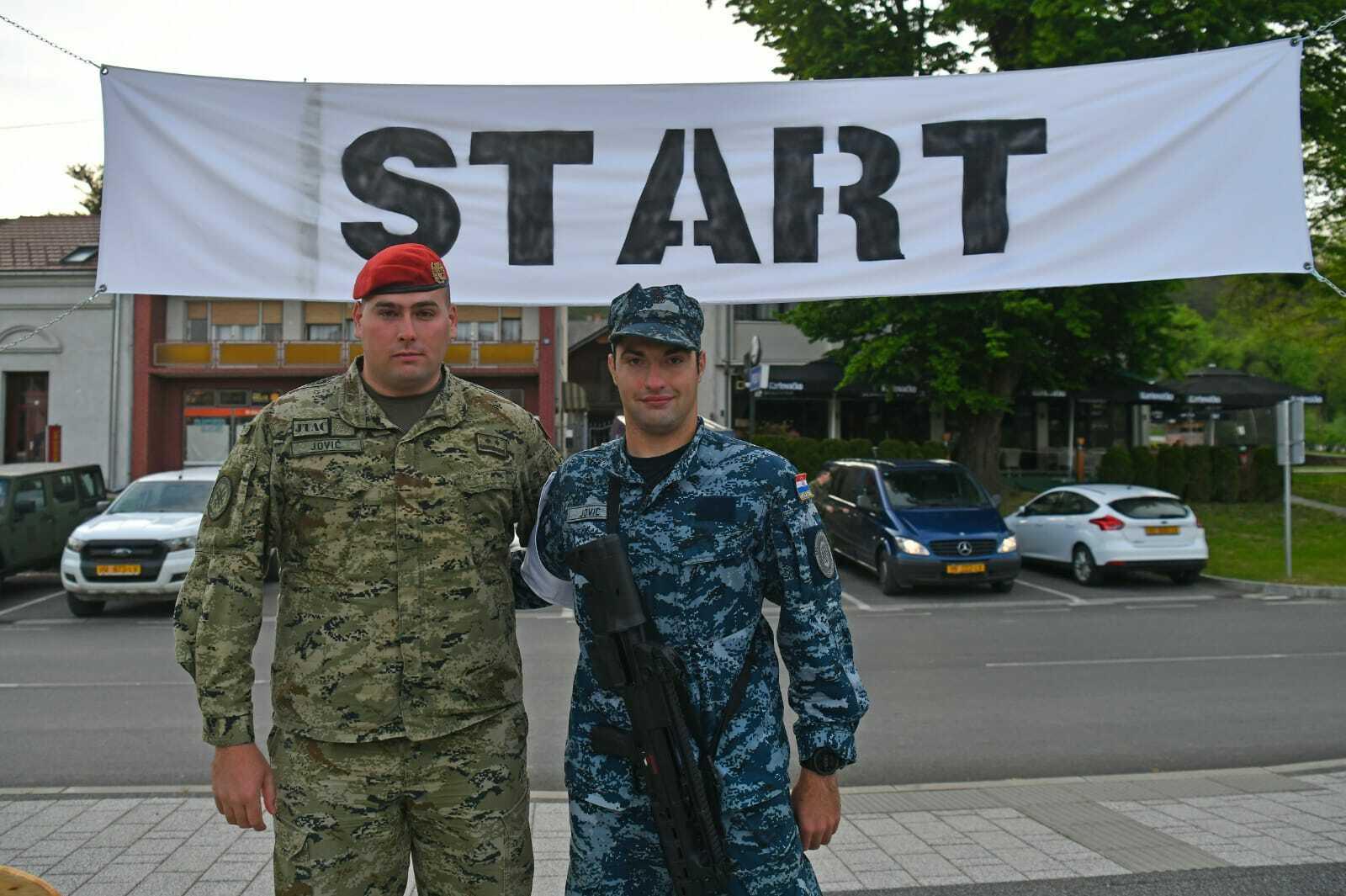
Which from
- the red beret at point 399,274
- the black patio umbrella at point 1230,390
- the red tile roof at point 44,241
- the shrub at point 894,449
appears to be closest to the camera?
the red beret at point 399,274

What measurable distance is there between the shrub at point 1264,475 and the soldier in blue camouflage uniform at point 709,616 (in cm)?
2929

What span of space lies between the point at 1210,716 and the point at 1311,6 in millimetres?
17024

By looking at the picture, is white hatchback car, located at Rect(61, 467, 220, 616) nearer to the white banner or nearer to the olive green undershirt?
the white banner

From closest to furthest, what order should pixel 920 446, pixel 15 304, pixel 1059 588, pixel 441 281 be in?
pixel 441 281, pixel 1059 588, pixel 920 446, pixel 15 304

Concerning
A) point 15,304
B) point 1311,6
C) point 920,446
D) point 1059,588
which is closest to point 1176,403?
point 920,446

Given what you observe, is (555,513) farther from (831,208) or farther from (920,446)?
(920,446)

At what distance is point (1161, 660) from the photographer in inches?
388

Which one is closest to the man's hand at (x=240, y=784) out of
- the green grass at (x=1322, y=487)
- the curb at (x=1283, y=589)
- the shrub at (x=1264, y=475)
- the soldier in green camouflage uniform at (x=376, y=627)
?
the soldier in green camouflage uniform at (x=376, y=627)

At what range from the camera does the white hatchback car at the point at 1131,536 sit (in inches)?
598

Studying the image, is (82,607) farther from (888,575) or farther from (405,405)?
(405,405)

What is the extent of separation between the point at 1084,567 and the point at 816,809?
14515 millimetres

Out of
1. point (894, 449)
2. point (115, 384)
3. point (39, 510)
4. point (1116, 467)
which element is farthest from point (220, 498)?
point (115, 384)

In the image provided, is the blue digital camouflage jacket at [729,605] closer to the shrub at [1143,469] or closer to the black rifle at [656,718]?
the black rifle at [656,718]

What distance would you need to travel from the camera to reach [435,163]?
3.37 m
